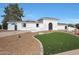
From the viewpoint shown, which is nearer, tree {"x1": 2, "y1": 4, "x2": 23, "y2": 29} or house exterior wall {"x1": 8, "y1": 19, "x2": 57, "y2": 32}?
tree {"x1": 2, "y1": 4, "x2": 23, "y2": 29}

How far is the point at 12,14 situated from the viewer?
24.9 ft

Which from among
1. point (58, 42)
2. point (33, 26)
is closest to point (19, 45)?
point (33, 26)

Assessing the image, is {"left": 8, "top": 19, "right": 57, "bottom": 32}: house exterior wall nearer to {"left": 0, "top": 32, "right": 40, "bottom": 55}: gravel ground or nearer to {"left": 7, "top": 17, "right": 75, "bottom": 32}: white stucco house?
{"left": 7, "top": 17, "right": 75, "bottom": 32}: white stucco house

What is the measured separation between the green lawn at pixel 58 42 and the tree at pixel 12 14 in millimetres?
517

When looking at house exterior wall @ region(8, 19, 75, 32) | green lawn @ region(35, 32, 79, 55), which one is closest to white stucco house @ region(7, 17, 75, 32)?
house exterior wall @ region(8, 19, 75, 32)

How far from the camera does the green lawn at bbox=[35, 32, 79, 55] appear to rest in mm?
7410

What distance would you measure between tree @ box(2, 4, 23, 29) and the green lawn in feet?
1.70

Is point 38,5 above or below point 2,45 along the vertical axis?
above

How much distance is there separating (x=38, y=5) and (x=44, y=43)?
0.72m

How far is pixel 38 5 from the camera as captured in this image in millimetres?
7398

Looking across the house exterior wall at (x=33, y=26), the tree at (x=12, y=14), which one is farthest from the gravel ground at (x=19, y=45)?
the tree at (x=12, y=14)

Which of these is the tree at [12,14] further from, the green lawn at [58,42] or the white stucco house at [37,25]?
the green lawn at [58,42]
